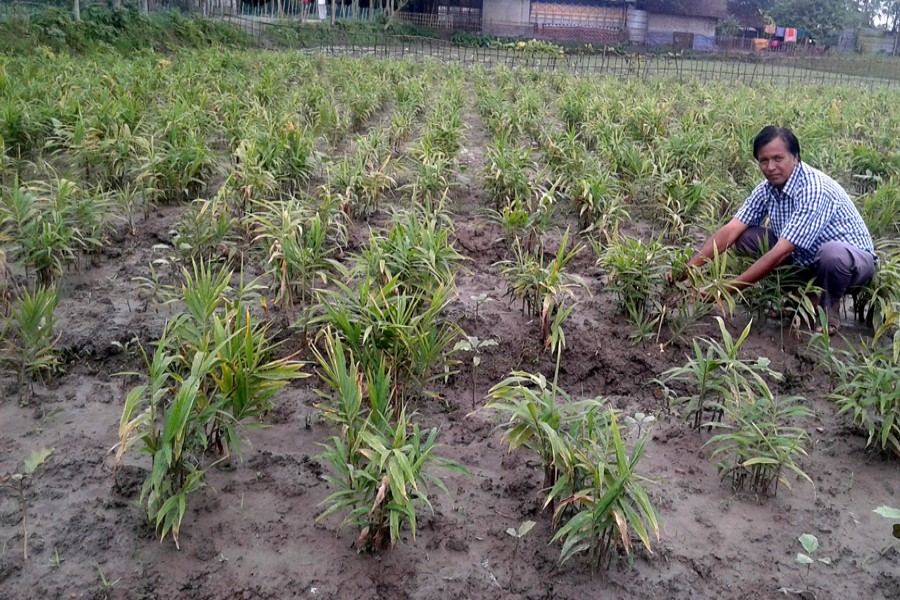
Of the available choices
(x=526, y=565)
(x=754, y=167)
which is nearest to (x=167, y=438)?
(x=526, y=565)

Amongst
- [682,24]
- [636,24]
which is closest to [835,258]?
[636,24]

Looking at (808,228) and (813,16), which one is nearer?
A: (808,228)

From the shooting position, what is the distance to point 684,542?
259cm

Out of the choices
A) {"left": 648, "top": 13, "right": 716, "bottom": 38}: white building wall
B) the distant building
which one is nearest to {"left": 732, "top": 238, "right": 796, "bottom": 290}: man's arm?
the distant building

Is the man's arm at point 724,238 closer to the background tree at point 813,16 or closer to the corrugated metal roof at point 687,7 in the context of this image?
the corrugated metal roof at point 687,7

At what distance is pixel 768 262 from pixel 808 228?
29 cm

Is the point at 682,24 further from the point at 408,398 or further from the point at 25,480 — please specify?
the point at 25,480

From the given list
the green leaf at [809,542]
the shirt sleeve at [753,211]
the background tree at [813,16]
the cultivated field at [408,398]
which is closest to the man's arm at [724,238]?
the shirt sleeve at [753,211]

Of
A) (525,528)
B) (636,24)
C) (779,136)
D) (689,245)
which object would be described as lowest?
(525,528)

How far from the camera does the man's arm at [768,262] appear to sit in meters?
3.96

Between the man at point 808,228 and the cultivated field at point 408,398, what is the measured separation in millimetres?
161

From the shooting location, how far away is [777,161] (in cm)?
405

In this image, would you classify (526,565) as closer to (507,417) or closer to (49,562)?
(507,417)

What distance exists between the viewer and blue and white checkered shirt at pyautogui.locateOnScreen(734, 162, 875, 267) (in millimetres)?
3996
